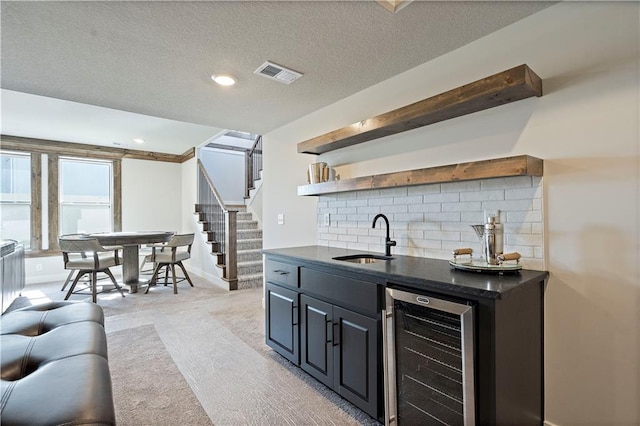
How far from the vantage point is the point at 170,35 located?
1.96m

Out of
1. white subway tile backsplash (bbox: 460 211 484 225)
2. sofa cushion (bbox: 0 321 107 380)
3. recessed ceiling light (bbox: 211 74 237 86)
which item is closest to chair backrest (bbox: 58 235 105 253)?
sofa cushion (bbox: 0 321 107 380)

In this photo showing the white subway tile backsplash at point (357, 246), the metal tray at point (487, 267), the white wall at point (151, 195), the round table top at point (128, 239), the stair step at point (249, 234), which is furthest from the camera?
the white wall at point (151, 195)

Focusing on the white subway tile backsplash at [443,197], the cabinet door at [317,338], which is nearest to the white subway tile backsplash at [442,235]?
the white subway tile backsplash at [443,197]

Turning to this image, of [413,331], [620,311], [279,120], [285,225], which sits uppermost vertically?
[279,120]

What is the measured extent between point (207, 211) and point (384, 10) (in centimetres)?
543

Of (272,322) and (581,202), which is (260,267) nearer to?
(272,322)

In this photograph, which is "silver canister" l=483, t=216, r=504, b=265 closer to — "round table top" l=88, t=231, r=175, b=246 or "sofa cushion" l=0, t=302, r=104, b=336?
"sofa cushion" l=0, t=302, r=104, b=336

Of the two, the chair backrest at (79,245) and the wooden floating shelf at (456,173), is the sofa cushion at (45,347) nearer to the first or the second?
the wooden floating shelf at (456,173)

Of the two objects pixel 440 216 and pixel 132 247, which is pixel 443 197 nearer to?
pixel 440 216

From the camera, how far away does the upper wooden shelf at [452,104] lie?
65.9 inches

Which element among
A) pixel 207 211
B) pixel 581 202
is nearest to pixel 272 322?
pixel 581 202

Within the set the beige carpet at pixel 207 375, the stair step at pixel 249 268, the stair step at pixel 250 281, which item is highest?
the stair step at pixel 249 268

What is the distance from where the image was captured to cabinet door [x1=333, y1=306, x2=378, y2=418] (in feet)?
6.07

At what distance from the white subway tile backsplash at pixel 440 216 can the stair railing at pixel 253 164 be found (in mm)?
4507
